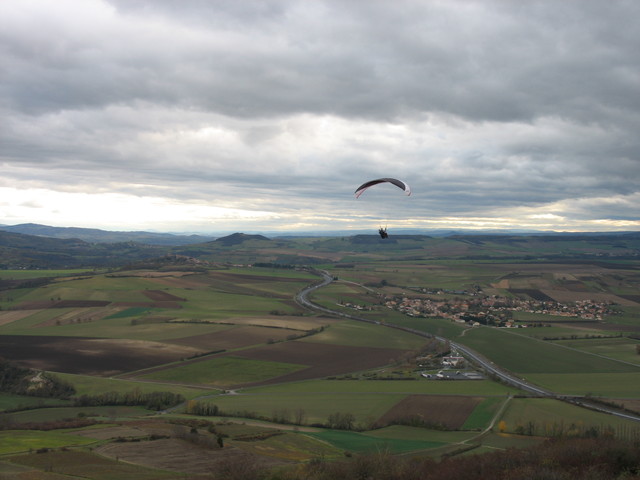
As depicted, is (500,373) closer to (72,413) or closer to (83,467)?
(72,413)

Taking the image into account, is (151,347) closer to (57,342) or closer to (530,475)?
(57,342)

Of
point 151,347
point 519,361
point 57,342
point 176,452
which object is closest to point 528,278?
point 519,361

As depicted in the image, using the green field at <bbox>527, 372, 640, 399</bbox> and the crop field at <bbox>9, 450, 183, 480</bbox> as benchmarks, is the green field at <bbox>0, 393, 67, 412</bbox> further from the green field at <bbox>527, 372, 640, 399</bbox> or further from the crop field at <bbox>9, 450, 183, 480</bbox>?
the green field at <bbox>527, 372, 640, 399</bbox>

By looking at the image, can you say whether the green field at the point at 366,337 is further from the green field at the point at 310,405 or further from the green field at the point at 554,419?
the green field at the point at 554,419

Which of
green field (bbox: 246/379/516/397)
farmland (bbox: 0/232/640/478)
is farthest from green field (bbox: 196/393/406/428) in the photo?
green field (bbox: 246/379/516/397)

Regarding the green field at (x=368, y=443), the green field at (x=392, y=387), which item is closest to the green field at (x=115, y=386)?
the green field at (x=392, y=387)

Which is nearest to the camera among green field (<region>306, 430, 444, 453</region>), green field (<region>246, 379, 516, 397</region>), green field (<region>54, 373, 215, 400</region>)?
green field (<region>306, 430, 444, 453</region>)

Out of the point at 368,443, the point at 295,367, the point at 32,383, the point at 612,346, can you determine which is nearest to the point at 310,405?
the point at 368,443

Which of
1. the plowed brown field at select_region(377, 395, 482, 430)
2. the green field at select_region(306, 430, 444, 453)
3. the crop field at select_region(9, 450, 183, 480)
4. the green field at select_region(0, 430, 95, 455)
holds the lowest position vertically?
the plowed brown field at select_region(377, 395, 482, 430)
